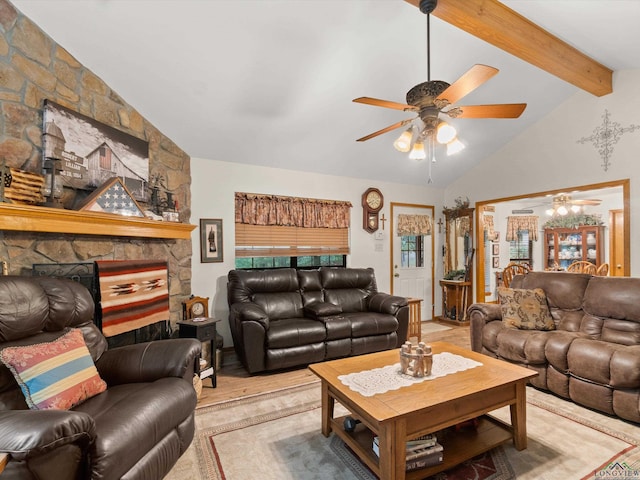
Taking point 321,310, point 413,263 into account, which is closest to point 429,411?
point 321,310

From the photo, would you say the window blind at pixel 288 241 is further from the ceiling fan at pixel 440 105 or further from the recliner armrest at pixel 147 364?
the ceiling fan at pixel 440 105

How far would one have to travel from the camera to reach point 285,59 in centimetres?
287

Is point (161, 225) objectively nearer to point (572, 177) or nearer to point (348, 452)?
point (348, 452)

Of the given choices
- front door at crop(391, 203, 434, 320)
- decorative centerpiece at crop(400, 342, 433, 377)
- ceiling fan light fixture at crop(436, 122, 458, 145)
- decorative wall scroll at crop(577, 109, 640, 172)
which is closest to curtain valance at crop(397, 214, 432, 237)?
front door at crop(391, 203, 434, 320)

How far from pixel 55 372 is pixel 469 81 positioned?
8.94ft

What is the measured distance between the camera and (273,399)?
2.80 m

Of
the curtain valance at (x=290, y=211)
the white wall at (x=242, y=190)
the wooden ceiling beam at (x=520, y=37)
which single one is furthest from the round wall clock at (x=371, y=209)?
the wooden ceiling beam at (x=520, y=37)

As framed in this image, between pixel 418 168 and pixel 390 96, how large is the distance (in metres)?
1.91

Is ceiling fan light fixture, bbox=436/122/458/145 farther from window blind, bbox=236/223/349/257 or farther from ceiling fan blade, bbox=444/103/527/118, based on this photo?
window blind, bbox=236/223/349/257

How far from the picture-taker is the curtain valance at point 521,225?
768 centimetres

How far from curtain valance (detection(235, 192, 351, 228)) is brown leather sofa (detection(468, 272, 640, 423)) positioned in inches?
90.3

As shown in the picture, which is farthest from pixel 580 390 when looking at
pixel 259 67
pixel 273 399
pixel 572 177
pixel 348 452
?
pixel 259 67

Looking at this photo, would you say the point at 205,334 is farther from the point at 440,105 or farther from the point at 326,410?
the point at 440,105

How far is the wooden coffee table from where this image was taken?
162 centimetres
